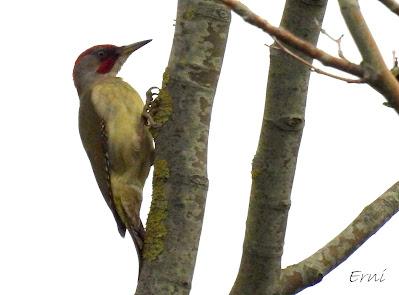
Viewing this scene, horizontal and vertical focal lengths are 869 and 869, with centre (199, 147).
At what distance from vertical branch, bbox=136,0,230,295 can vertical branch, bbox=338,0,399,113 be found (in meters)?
1.48

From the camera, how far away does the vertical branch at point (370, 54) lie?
5.80 ft

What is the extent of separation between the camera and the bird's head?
6531 millimetres

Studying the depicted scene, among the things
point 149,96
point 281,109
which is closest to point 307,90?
point 281,109

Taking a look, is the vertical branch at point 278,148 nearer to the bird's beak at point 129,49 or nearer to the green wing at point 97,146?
the green wing at point 97,146

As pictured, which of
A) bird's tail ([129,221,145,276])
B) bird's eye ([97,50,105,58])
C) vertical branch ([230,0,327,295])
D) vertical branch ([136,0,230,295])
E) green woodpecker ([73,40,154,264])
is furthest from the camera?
bird's eye ([97,50,105,58])

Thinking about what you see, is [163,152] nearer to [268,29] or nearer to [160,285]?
[160,285]

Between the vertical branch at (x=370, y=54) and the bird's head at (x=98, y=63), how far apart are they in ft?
15.4

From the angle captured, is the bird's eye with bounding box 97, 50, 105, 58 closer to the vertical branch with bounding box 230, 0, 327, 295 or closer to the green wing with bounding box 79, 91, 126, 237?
the green wing with bounding box 79, 91, 126, 237

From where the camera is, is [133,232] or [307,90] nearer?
[307,90]

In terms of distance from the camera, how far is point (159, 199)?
11.1 feet

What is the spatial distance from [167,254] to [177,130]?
478 mm

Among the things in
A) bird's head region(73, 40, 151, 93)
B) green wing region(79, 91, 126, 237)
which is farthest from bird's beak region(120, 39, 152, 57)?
green wing region(79, 91, 126, 237)

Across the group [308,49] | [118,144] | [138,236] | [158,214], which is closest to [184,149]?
[158,214]

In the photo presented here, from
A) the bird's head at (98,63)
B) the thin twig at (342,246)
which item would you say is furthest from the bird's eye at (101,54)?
the thin twig at (342,246)
